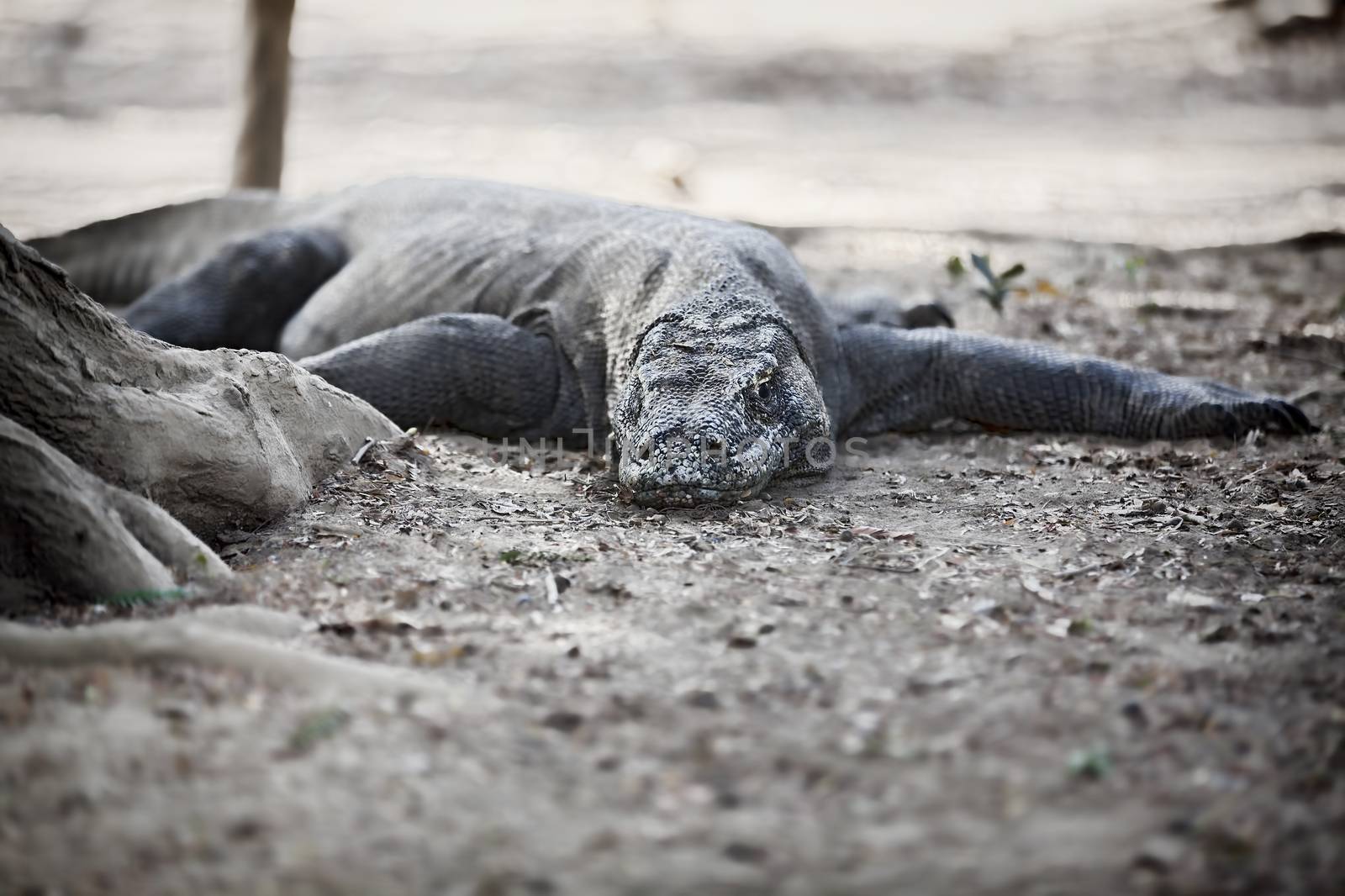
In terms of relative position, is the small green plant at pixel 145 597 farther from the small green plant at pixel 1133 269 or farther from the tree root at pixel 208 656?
the small green plant at pixel 1133 269

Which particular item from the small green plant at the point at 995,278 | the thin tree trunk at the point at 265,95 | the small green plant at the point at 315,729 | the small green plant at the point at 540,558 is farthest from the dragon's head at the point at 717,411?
the thin tree trunk at the point at 265,95

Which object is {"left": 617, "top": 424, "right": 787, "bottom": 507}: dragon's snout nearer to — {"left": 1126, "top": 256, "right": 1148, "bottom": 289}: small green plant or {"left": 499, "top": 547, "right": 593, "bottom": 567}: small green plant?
{"left": 499, "top": 547, "right": 593, "bottom": 567}: small green plant

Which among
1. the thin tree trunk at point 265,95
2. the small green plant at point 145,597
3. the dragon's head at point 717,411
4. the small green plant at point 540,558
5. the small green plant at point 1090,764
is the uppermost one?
the thin tree trunk at point 265,95

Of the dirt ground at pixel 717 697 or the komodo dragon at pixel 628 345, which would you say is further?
the komodo dragon at pixel 628 345

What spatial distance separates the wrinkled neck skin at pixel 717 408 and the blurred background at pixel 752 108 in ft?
17.6

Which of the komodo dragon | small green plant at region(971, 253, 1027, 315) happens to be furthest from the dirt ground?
small green plant at region(971, 253, 1027, 315)

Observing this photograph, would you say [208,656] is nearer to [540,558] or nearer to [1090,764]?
[540,558]

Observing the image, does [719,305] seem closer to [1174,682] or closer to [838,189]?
[1174,682]

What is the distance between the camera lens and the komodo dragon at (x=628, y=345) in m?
4.16

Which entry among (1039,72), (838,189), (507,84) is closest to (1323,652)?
(838,189)

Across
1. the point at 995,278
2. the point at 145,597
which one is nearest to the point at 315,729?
the point at 145,597

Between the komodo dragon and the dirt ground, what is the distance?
0.92 feet

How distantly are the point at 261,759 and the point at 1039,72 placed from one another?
1892cm

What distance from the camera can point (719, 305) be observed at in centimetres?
450
